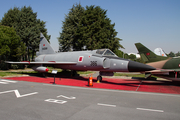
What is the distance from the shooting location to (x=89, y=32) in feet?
104

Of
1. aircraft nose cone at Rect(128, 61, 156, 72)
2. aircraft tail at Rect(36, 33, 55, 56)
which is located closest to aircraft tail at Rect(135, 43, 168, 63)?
aircraft nose cone at Rect(128, 61, 156, 72)

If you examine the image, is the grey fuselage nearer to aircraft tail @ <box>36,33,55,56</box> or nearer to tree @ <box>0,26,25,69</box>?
aircraft tail @ <box>36,33,55,56</box>

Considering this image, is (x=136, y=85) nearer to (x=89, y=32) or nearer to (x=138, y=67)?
(x=138, y=67)

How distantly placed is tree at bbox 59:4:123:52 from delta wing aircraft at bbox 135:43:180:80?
15883 millimetres

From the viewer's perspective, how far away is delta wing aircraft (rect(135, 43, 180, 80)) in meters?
12.3

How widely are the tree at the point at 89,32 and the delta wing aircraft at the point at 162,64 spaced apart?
1588 centimetres

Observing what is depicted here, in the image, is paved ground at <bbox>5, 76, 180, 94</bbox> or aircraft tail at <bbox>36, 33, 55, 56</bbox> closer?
paved ground at <bbox>5, 76, 180, 94</bbox>

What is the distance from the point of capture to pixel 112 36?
35.4m

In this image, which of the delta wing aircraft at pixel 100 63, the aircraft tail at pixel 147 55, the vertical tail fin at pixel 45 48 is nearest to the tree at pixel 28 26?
the vertical tail fin at pixel 45 48

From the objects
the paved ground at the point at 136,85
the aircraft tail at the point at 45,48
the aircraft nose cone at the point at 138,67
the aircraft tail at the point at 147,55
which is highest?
the aircraft tail at the point at 45,48

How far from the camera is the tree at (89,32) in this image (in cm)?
3169

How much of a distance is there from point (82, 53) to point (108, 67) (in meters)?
3.99

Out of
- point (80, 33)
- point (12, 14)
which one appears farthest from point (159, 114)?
point (12, 14)

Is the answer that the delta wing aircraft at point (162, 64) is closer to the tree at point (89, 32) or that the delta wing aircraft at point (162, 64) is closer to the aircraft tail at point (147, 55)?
the aircraft tail at point (147, 55)
